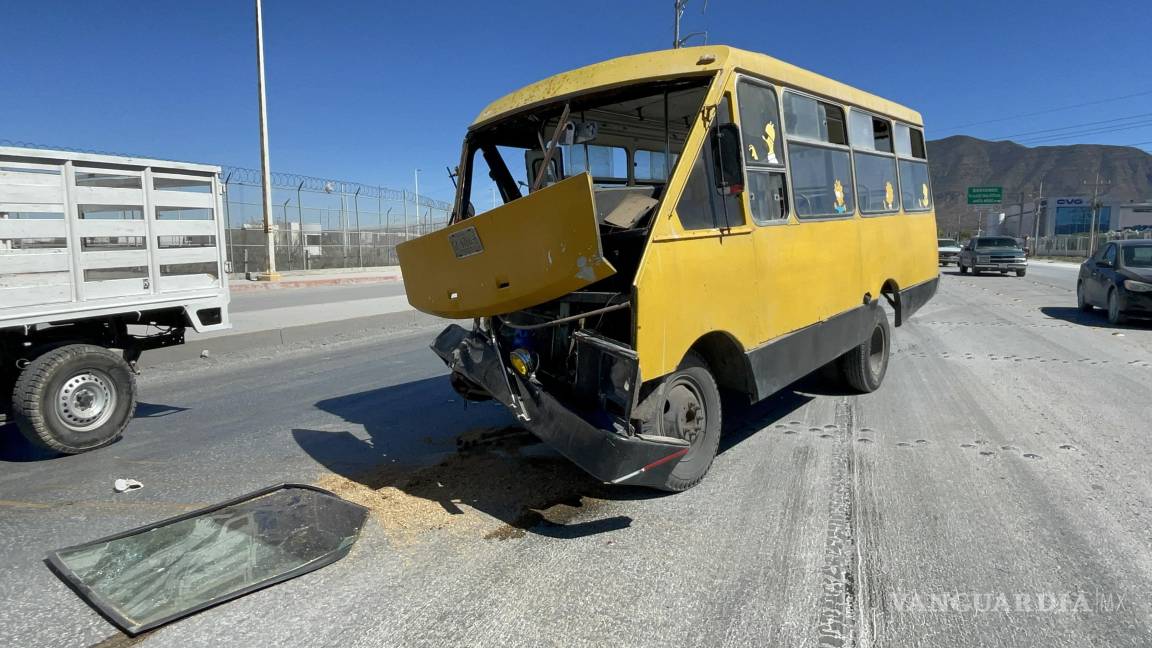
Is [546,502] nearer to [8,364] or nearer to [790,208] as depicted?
[790,208]

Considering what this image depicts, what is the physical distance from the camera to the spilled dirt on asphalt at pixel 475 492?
3830 mm

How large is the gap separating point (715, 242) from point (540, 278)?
120 centimetres

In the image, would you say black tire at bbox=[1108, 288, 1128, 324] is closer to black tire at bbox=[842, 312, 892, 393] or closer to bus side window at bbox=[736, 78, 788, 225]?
black tire at bbox=[842, 312, 892, 393]

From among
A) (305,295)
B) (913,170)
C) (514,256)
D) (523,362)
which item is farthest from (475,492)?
(305,295)

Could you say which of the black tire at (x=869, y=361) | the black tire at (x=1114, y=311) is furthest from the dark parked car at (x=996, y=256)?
the black tire at (x=869, y=361)

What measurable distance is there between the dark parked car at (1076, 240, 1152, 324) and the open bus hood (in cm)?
1244

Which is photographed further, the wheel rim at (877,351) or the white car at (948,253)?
the white car at (948,253)

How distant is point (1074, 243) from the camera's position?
59281 mm

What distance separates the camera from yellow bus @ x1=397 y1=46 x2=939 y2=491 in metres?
3.53

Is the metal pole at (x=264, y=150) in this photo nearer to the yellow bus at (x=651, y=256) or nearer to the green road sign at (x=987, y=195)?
the yellow bus at (x=651, y=256)

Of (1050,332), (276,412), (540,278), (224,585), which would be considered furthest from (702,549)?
(1050,332)

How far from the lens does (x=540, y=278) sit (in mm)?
3510

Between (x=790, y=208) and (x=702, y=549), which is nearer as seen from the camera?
(x=702, y=549)

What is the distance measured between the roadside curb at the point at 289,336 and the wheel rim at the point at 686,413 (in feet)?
21.5
